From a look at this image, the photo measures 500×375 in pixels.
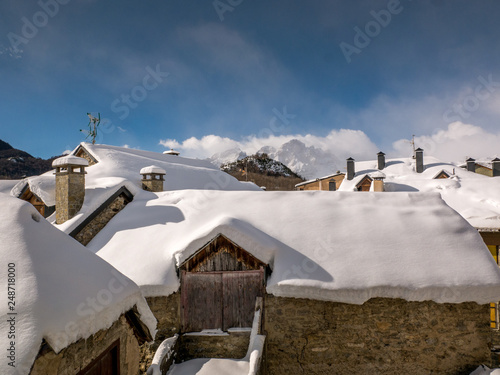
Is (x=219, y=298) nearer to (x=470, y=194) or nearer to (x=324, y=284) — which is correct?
(x=324, y=284)

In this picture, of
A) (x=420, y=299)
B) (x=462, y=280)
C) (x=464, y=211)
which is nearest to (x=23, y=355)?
(x=420, y=299)

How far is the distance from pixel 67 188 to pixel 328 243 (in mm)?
8655

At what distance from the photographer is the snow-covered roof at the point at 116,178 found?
10.5 metres

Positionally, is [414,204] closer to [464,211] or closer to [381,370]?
[381,370]

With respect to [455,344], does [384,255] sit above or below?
above

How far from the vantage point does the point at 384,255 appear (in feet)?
24.4

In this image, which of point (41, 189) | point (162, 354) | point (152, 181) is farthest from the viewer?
point (152, 181)

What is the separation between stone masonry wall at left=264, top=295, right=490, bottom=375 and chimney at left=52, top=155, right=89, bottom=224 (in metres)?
7.52

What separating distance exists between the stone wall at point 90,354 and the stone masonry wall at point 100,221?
5604 millimetres

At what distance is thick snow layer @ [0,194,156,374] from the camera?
255 centimetres

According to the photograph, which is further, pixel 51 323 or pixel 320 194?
pixel 320 194

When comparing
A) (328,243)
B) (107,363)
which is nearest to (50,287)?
(107,363)

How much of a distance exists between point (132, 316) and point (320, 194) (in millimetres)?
6948

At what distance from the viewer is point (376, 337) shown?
6.93 meters
